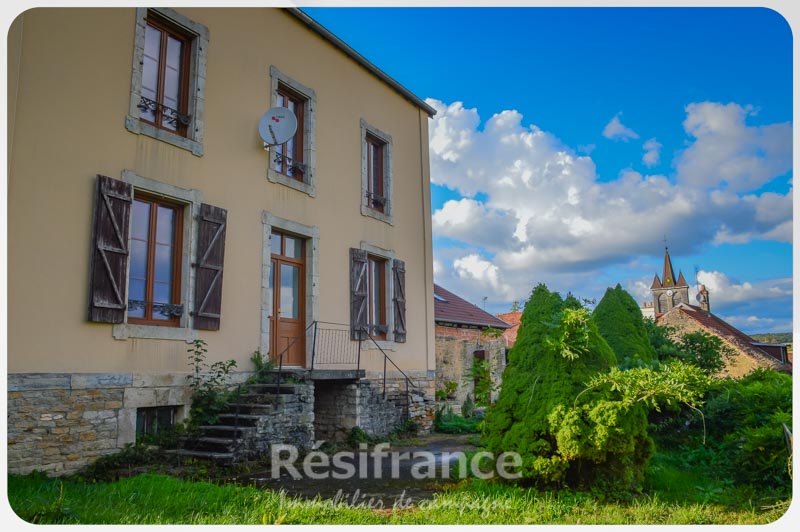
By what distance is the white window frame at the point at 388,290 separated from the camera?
11.7m

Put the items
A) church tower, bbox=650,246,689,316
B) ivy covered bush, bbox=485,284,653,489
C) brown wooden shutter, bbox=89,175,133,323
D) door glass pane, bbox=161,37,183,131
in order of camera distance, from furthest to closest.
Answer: church tower, bbox=650,246,689,316 < door glass pane, bbox=161,37,183,131 < brown wooden shutter, bbox=89,175,133,323 < ivy covered bush, bbox=485,284,653,489

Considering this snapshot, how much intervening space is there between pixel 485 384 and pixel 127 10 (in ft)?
20.1

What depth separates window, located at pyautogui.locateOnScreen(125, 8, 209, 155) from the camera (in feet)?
26.1

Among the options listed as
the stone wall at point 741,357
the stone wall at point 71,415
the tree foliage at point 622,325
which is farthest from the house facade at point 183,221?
the stone wall at point 741,357

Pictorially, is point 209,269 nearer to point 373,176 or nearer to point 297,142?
point 297,142

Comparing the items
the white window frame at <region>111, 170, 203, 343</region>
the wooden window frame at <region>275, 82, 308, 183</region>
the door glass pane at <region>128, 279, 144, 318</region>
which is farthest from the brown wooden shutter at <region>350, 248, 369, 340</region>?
the door glass pane at <region>128, 279, 144, 318</region>

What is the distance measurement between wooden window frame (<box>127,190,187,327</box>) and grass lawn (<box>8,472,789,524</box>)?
7.89 feet

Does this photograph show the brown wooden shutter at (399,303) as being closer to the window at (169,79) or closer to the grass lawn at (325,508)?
the window at (169,79)

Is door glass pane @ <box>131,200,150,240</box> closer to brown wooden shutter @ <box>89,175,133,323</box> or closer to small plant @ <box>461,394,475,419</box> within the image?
brown wooden shutter @ <box>89,175,133,323</box>

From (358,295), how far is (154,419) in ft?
14.0

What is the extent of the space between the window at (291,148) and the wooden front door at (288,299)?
1.04 meters
